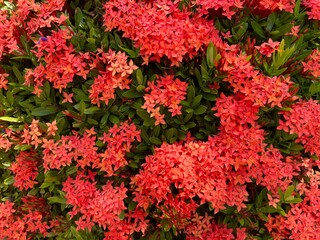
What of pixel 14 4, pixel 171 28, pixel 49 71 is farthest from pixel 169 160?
pixel 14 4

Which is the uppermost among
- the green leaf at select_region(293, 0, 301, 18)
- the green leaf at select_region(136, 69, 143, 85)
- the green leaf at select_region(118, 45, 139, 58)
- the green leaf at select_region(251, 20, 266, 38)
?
the green leaf at select_region(293, 0, 301, 18)

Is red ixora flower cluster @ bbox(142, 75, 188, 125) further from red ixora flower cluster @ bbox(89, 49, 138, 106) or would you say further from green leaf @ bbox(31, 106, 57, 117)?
green leaf @ bbox(31, 106, 57, 117)

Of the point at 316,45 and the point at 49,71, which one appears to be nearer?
the point at 49,71

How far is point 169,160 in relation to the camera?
271 cm

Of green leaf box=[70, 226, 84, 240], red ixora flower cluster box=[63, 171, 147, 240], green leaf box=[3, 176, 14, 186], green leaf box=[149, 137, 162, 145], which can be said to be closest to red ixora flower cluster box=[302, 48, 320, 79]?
green leaf box=[149, 137, 162, 145]

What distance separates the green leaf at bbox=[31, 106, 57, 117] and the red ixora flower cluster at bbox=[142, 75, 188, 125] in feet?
2.61

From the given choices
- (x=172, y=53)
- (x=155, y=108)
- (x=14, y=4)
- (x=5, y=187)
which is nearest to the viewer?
(x=172, y=53)

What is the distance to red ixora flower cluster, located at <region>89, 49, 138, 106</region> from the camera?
276cm

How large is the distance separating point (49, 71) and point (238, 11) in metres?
1.45

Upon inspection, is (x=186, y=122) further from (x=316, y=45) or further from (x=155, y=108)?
(x=316, y=45)

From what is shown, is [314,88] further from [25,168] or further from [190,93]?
[25,168]

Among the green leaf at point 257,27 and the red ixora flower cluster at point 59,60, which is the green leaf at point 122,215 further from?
the green leaf at point 257,27

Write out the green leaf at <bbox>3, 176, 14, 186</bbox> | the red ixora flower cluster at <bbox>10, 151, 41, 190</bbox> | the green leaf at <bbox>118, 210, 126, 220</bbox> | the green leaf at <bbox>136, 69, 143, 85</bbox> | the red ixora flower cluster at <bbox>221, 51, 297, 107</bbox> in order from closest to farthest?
the red ixora flower cluster at <bbox>221, 51, 297, 107</bbox> → the green leaf at <bbox>136, 69, 143, 85</bbox> → the green leaf at <bbox>118, 210, 126, 220</bbox> → the red ixora flower cluster at <bbox>10, 151, 41, 190</bbox> → the green leaf at <bbox>3, 176, 14, 186</bbox>

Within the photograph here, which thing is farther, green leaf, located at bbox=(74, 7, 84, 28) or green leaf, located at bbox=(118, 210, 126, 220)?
green leaf, located at bbox=(74, 7, 84, 28)
